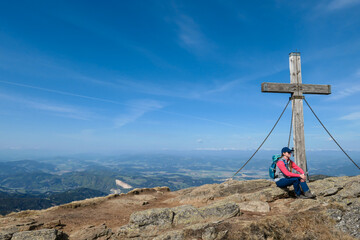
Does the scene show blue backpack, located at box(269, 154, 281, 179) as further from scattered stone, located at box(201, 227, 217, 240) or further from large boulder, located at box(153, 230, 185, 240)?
large boulder, located at box(153, 230, 185, 240)

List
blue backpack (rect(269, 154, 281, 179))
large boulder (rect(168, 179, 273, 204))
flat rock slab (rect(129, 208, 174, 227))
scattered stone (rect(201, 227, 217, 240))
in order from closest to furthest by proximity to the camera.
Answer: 1. scattered stone (rect(201, 227, 217, 240))
2. flat rock slab (rect(129, 208, 174, 227))
3. blue backpack (rect(269, 154, 281, 179))
4. large boulder (rect(168, 179, 273, 204))

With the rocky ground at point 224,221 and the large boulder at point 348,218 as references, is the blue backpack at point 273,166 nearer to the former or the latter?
the rocky ground at point 224,221

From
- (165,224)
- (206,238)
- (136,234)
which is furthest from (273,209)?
(136,234)

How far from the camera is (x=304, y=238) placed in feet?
22.5

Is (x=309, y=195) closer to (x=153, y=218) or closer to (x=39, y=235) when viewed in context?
(x=153, y=218)

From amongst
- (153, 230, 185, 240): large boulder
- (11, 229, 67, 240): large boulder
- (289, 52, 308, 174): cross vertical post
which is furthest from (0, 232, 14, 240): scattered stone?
(289, 52, 308, 174): cross vertical post

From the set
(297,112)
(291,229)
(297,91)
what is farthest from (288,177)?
(297,91)

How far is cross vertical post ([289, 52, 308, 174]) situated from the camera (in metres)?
13.8

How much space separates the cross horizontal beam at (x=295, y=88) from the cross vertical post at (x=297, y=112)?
0.16 meters

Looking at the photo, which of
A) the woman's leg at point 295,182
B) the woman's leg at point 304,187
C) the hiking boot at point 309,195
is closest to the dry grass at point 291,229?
the hiking boot at point 309,195

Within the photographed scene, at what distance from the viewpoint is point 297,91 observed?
1425 centimetres

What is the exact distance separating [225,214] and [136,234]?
13.1 ft

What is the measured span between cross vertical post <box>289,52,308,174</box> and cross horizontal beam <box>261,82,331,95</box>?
0.51 feet

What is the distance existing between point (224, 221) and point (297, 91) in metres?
11.0
